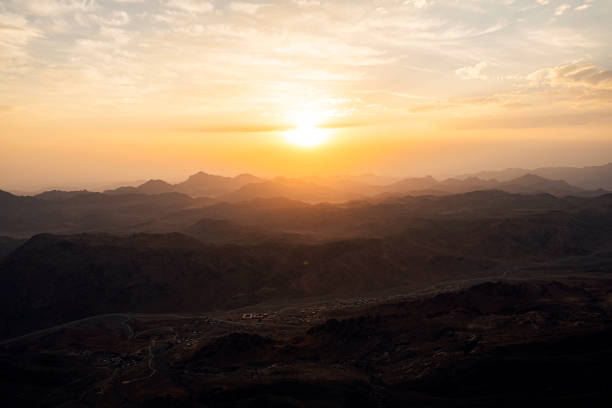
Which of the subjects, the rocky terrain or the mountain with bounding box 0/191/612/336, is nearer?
the rocky terrain

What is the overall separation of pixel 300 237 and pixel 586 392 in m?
103

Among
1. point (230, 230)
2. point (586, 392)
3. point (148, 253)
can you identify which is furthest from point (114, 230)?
point (586, 392)

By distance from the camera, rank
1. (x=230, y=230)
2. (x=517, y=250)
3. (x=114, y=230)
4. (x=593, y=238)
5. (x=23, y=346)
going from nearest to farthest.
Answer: (x=23, y=346)
(x=517, y=250)
(x=593, y=238)
(x=230, y=230)
(x=114, y=230)

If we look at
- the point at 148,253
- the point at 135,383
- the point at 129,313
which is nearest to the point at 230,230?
the point at 148,253

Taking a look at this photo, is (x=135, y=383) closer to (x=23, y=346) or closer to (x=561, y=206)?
(x=23, y=346)

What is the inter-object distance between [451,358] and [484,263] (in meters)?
70.0

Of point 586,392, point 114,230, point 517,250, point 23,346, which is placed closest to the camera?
point 586,392

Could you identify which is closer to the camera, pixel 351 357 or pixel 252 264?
pixel 351 357

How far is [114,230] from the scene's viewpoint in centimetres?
18188

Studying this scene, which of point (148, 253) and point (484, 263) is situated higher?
point (148, 253)

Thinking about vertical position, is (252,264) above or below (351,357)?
above

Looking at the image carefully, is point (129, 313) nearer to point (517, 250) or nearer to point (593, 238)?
point (517, 250)

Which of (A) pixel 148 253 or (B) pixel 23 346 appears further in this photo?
(A) pixel 148 253

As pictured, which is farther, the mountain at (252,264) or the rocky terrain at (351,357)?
the mountain at (252,264)
